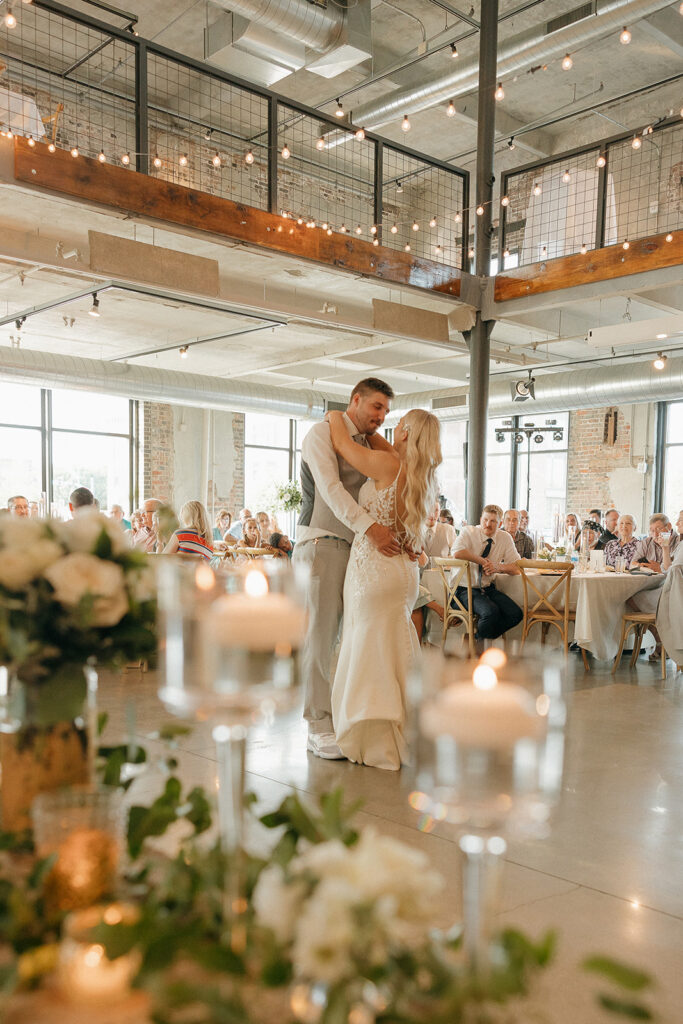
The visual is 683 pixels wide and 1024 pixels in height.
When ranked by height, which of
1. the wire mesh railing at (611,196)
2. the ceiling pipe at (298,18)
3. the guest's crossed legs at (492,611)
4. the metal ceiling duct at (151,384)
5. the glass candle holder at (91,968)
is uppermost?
the ceiling pipe at (298,18)

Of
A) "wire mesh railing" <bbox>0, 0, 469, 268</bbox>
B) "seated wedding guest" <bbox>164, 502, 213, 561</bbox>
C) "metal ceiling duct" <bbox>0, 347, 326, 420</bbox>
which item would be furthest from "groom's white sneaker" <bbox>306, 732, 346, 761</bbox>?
"metal ceiling duct" <bbox>0, 347, 326, 420</bbox>

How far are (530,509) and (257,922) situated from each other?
50.7 feet

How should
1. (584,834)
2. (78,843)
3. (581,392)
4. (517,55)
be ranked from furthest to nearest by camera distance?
(581,392) < (517,55) < (584,834) < (78,843)

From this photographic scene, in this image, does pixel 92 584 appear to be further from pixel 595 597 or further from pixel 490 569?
pixel 490 569

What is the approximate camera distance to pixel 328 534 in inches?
160

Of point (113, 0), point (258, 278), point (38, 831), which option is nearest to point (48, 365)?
point (258, 278)

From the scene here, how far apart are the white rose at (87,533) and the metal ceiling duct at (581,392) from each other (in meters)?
10.5

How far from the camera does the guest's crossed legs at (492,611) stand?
679 cm

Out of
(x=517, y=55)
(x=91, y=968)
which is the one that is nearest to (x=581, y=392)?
(x=517, y=55)

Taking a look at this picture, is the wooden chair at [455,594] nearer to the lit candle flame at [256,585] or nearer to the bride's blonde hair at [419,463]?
the bride's blonde hair at [419,463]

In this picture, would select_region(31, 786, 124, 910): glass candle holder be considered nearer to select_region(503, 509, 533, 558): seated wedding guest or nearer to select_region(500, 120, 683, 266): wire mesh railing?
select_region(503, 509, 533, 558): seated wedding guest

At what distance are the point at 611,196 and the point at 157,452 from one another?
8637 mm

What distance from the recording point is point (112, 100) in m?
9.87

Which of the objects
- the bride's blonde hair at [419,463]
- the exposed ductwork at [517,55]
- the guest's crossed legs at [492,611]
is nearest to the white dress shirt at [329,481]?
the bride's blonde hair at [419,463]
